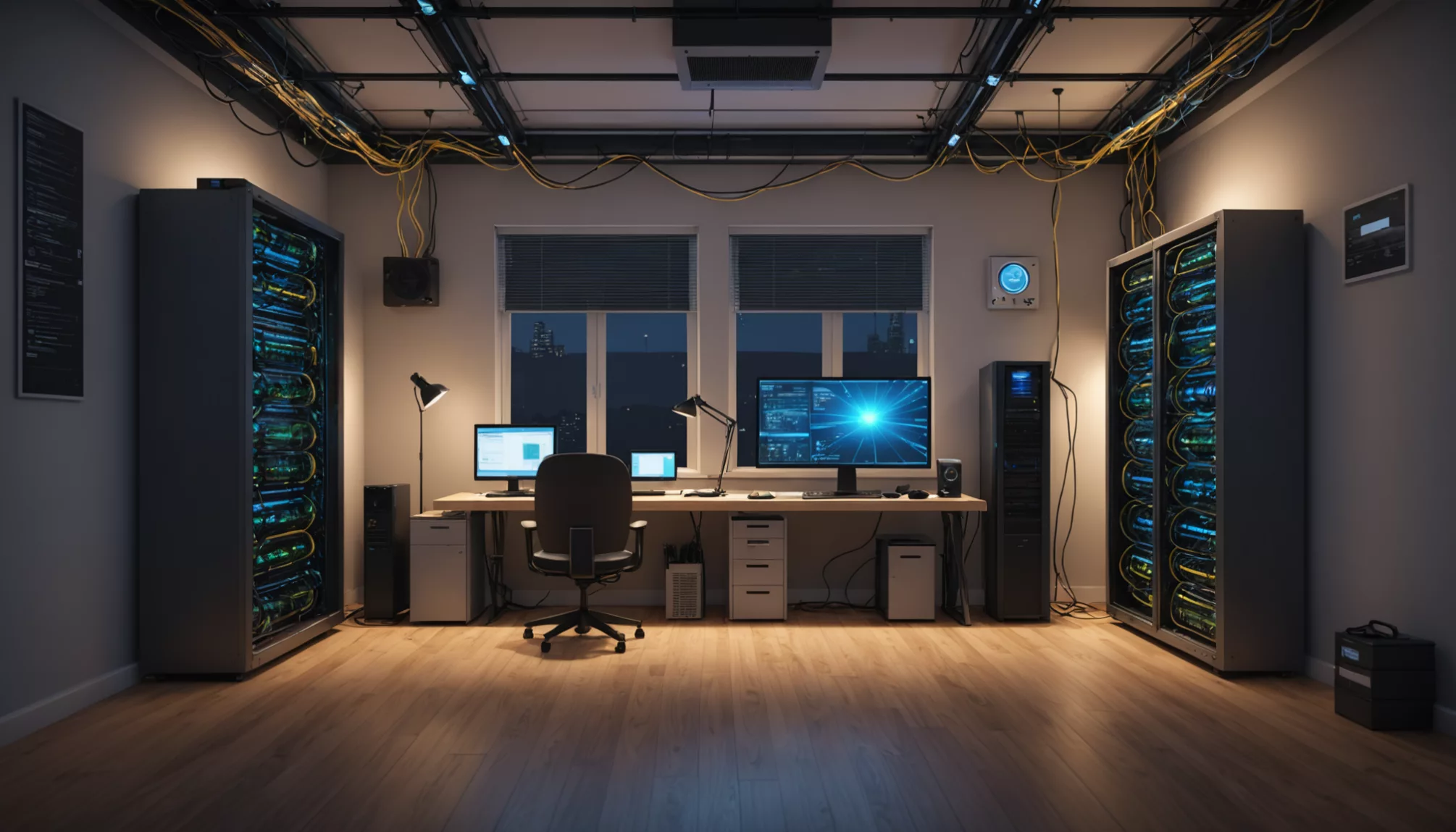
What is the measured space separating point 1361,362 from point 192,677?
507 centimetres

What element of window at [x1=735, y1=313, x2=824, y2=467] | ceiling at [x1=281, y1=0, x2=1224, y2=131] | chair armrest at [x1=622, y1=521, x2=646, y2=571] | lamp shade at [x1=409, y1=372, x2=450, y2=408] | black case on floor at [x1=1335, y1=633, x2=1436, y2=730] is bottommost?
black case on floor at [x1=1335, y1=633, x2=1436, y2=730]

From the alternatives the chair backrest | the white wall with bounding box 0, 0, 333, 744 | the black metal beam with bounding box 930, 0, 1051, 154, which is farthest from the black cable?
the white wall with bounding box 0, 0, 333, 744

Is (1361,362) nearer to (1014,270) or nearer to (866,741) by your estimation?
(1014,270)

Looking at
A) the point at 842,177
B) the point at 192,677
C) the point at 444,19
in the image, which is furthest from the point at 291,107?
the point at 842,177

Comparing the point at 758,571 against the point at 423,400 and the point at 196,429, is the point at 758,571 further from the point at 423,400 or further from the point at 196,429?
the point at 196,429

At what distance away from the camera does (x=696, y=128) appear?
15.4 ft

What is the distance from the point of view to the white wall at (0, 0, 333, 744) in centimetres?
266

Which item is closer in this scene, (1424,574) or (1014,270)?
(1424,574)

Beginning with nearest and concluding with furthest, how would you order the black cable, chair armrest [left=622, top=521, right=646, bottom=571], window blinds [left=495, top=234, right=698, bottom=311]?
chair armrest [left=622, top=521, right=646, bottom=571] → the black cable → window blinds [left=495, top=234, right=698, bottom=311]

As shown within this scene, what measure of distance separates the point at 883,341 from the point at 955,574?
1548 mm

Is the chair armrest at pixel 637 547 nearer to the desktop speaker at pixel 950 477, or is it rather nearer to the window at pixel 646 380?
the window at pixel 646 380

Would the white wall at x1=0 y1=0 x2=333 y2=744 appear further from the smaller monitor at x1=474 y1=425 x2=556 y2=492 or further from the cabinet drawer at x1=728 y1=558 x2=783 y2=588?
the cabinet drawer at x1=728 y1=558 x2=783 y2=588

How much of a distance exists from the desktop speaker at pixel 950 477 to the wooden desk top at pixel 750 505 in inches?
4.0

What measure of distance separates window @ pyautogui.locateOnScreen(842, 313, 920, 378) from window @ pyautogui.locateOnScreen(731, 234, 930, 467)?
23 millimetres
